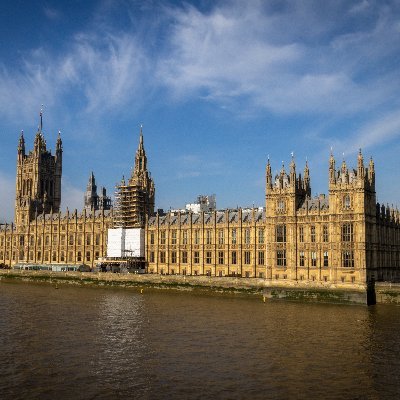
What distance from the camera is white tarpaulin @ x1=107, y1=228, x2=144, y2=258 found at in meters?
138

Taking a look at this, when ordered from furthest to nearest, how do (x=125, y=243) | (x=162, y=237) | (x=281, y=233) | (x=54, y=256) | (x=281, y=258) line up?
1. (x=54, y=256)
2. (x=125, y=243)
3. (x=162, y=237)
4. (x=281, y=233)
5. (x=281, y=258)

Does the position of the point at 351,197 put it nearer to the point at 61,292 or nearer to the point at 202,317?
the point at 202,317

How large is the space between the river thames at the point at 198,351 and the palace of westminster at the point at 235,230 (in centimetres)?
1475

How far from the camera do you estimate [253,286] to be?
325 ft

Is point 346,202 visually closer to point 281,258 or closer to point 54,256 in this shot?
point 281,258

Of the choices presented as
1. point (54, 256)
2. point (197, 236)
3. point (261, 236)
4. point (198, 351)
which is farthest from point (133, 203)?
point (198, 351)

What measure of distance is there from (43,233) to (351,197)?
106389 mm

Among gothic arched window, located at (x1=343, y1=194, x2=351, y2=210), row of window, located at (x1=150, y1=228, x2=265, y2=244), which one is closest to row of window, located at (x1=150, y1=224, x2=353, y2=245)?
row of window, located at (x1=150, y1=228, x2=265, y2=244)

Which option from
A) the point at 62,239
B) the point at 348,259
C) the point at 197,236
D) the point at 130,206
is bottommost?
the point at 348,259

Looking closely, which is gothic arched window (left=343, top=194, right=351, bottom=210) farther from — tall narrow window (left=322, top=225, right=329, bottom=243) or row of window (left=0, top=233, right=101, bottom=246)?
row of window (left=0, top=233, right=101, bottom=246)

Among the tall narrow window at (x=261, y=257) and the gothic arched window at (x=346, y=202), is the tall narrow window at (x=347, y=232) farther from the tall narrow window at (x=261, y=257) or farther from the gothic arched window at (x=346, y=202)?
the tall narrow window at (x=261, y=257)

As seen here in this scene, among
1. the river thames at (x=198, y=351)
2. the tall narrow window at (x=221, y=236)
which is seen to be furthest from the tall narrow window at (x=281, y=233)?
the tall narrow window at (x=221, y=236)

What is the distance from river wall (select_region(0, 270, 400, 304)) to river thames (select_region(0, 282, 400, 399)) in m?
3.47

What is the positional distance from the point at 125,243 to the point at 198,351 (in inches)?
3578
